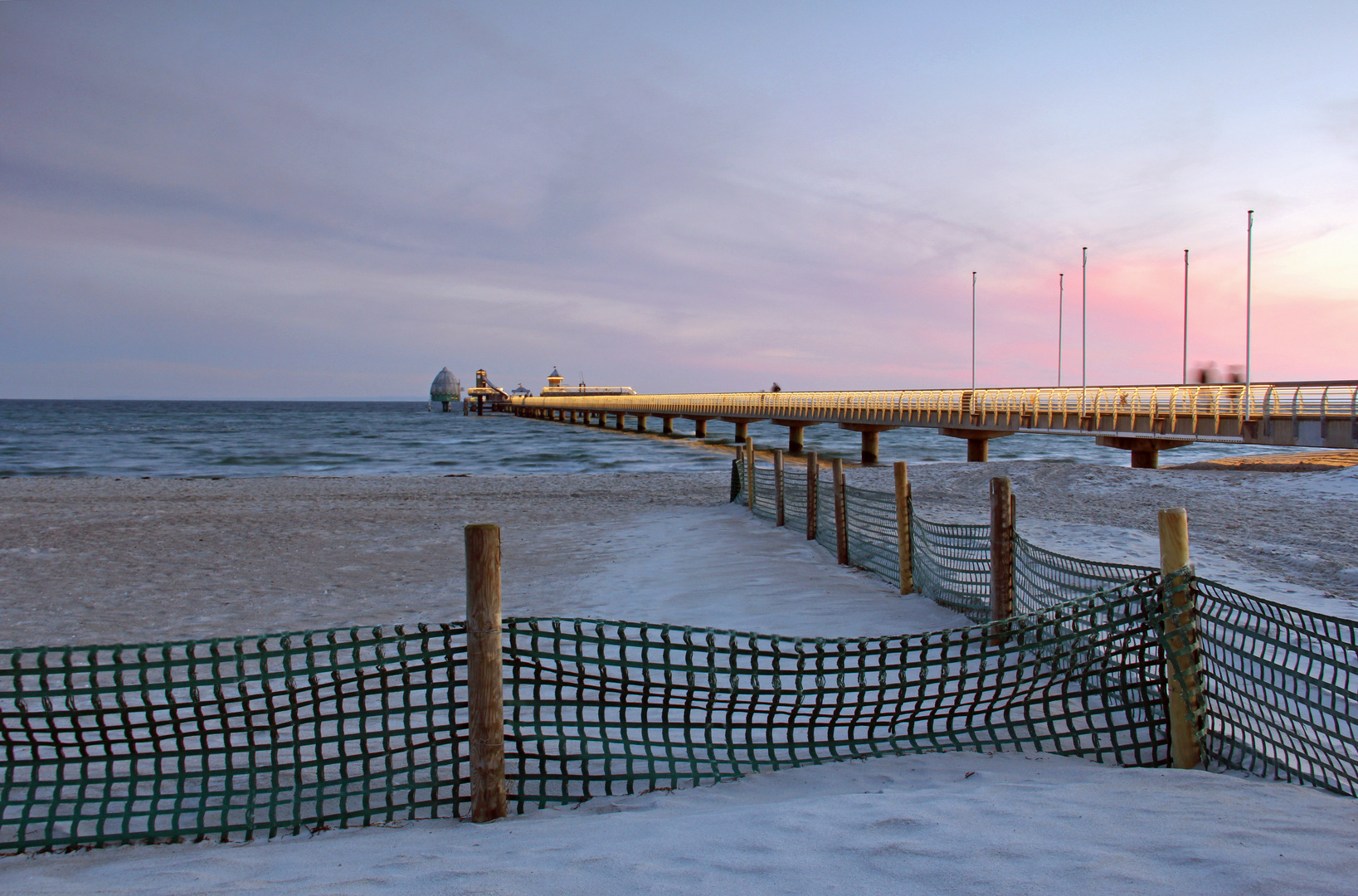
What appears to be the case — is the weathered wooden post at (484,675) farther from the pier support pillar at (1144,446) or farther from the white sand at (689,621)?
the pier support pillar at (1144,446)

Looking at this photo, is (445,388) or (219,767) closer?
(219,767)

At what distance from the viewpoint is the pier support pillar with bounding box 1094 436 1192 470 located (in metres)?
24.9

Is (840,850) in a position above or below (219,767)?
above

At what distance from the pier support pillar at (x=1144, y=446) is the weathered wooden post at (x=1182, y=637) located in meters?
23.5

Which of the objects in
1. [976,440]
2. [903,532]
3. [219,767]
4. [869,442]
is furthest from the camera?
[869,442]

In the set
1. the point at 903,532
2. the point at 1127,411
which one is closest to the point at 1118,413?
the point at 1127,411

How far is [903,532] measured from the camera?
7.94 meters

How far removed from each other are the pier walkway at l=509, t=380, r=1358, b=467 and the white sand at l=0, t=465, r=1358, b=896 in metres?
1.51

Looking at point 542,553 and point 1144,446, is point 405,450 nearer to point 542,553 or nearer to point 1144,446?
point 1144,446

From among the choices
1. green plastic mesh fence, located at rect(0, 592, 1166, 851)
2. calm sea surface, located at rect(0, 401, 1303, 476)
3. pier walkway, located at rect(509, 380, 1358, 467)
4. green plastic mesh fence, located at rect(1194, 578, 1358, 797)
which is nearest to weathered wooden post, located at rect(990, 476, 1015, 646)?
green plastic mesh fence, located at rect(0, 592, 1166, 851)

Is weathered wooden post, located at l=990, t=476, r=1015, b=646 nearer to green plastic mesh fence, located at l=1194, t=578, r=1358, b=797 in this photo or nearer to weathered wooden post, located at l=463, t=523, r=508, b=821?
green plastic mesh fence, located at l=1194, t=578, r=1358, b=797

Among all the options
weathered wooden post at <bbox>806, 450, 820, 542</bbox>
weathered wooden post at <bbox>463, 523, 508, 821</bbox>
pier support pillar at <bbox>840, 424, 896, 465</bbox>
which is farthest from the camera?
pier support pillar at <bbox>840, 424, 896, 465</bbox>

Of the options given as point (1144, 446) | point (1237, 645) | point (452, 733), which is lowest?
point (1237, 645)

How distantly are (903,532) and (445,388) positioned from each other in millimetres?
156409
